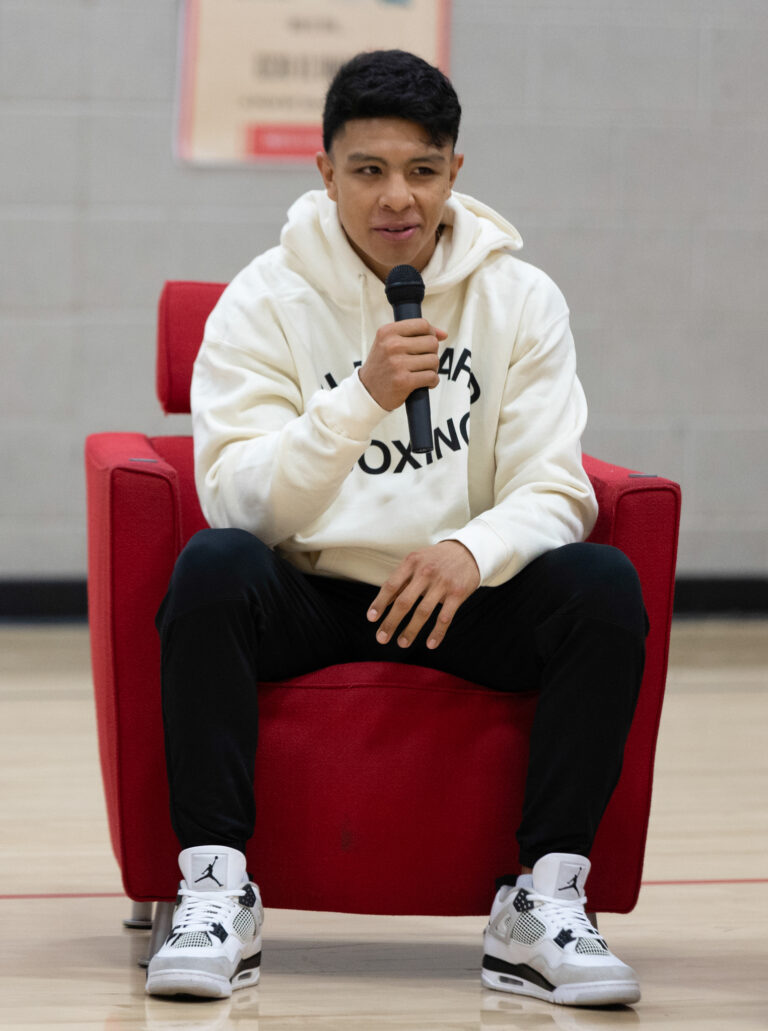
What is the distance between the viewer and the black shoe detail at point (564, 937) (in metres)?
1.61

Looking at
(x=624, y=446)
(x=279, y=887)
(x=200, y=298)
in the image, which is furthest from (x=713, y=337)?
(x=279, y=887)

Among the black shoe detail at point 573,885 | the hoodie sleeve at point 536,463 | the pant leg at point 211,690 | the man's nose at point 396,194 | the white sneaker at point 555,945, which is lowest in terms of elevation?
the white sneaker at point 555,945

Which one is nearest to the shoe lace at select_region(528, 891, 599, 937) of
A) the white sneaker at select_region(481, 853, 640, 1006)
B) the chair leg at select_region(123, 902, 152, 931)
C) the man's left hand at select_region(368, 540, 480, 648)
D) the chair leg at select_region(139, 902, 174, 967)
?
the white sneaker at select_region(481, 853, 640, 1006)

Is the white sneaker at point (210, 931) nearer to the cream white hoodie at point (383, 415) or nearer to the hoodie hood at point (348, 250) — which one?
the cream white hoodie at point (383, 415)

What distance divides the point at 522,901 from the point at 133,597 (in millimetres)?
530

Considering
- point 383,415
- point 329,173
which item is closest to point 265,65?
point 329,173

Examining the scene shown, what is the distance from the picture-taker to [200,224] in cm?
404

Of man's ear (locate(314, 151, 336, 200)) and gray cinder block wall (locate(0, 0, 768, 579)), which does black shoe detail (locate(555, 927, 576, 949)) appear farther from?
gray cinder block wall (locate(0, 0, 768, 579))

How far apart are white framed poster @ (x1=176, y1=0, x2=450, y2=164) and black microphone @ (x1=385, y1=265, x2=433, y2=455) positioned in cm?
232

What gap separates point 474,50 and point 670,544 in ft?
8.70

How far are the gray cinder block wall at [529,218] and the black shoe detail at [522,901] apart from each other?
260 cm

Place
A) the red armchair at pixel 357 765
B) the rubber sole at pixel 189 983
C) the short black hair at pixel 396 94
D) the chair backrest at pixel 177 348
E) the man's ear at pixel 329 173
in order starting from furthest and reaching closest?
the chair backrest at pixel 177 348 → the man's ear at pixel 329 173 → the short black hair at pixel 396 94 → the red armchair at pixel 357 765 → the rubber sole at pixel 189 983

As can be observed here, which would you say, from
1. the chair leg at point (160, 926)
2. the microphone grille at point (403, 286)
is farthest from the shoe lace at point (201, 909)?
the microphone grille at point (403, 286)

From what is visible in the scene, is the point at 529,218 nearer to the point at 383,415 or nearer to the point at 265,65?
the point at 265,65
